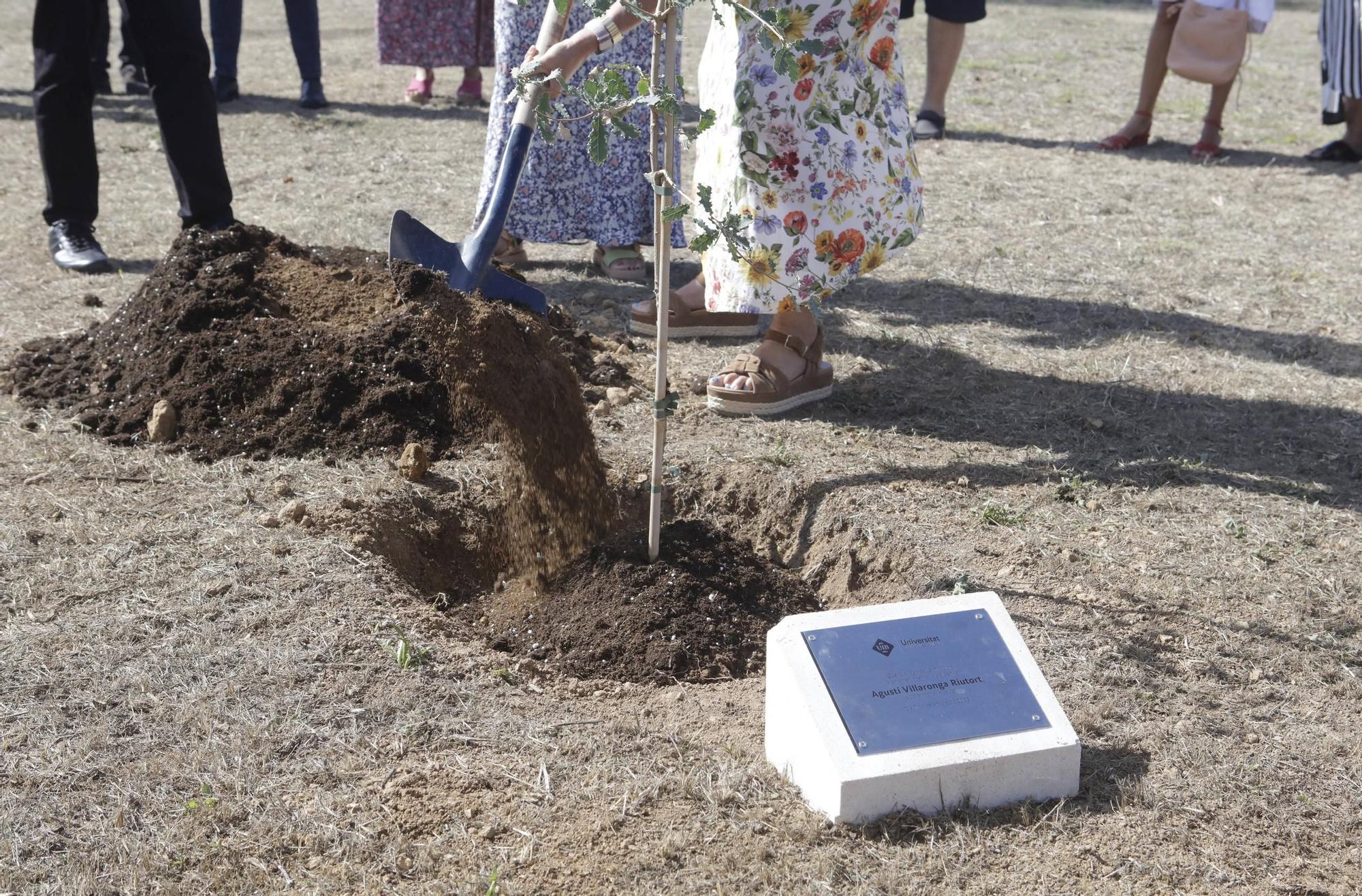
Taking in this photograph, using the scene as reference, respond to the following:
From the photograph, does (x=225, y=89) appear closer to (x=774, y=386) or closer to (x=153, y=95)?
(x=153, y=95)

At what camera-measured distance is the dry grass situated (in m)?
1.94

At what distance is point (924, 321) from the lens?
4344 millimetres

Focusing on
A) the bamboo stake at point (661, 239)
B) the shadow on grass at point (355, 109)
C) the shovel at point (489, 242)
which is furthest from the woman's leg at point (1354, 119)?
the bamboo stake at point (661, 239)

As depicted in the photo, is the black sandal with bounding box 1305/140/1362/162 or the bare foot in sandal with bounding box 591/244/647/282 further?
the black sandal with bounding box 1305/140/1362/162

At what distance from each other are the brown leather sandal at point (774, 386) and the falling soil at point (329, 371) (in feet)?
1.68

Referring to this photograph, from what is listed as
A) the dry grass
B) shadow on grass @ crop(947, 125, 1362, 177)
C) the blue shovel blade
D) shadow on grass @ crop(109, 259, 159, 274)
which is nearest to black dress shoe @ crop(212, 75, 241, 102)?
the dry grass

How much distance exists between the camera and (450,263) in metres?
3.27

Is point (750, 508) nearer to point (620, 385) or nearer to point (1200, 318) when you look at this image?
point (620, 385)

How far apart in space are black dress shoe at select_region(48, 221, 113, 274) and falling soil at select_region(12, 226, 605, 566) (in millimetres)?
869

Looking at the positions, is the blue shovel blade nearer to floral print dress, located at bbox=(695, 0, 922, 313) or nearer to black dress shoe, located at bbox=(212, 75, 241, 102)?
floral print dress, located at bbox=(695, 0, 922, 313)

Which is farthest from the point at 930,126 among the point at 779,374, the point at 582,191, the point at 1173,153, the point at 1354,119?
the point at 779,374

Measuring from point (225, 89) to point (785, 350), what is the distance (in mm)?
5094

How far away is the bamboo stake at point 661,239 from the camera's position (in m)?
2.32

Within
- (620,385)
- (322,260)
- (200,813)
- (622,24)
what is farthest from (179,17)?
(200,813)
